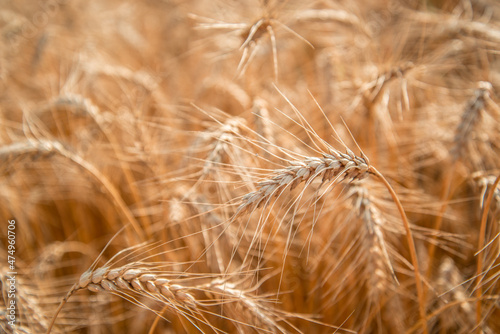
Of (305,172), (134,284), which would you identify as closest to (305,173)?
(305,172)

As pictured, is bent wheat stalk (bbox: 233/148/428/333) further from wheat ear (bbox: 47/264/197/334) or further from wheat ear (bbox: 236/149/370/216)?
wheat ear (bbox: 47/264/197/334)

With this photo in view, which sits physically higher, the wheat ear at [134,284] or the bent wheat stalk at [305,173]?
the bent wheat stalk at [305,173]

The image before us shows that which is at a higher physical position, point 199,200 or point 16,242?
point 199,200

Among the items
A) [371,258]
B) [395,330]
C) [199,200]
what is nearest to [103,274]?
[199,200]

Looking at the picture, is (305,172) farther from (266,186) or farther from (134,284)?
(134,284)

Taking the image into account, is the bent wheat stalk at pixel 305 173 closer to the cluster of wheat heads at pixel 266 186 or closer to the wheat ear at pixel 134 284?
the cluster of wheat heads at pixel 266 186

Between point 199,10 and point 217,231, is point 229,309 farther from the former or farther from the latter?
point 199,10

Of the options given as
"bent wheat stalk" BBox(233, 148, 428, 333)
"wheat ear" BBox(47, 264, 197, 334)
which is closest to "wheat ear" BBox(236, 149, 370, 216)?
"bent wheat stalk" BBox(233, 148, 428, 333)

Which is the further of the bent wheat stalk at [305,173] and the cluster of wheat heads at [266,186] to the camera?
the cluster of wheat heads at [266,186]

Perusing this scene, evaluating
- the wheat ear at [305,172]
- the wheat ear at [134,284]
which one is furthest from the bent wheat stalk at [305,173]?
the wheat ear at [134,284]
